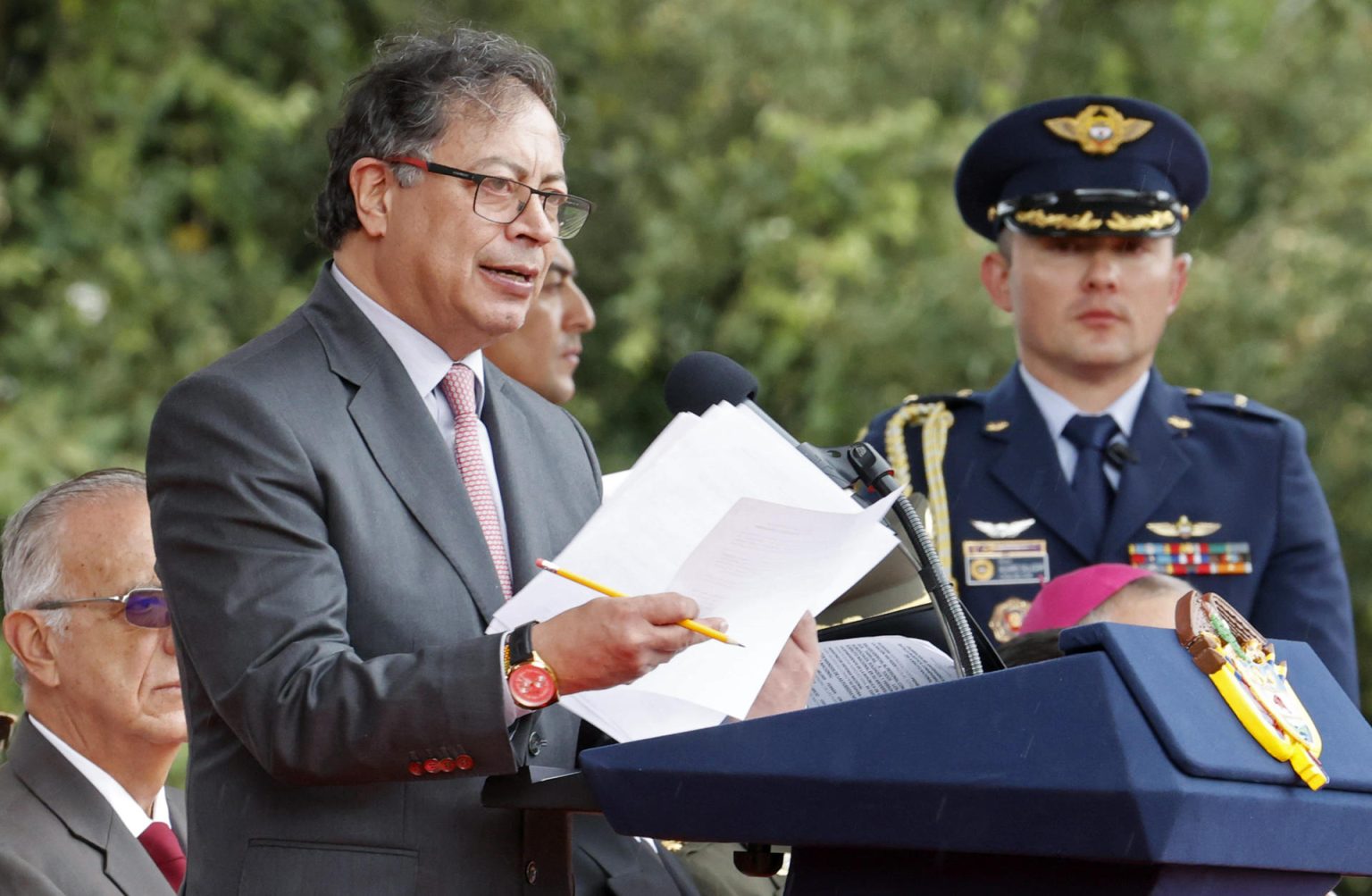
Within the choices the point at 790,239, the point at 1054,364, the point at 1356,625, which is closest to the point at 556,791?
the point at 1054,364

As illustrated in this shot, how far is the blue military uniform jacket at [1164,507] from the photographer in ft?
11.3

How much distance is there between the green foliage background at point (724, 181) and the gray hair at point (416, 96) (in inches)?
178

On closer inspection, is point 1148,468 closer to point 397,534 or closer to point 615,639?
point 397,534

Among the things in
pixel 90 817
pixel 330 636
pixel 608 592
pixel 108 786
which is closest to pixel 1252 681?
pixel 608 592

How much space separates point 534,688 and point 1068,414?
6.64ft

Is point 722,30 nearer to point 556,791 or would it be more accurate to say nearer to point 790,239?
point 790,239

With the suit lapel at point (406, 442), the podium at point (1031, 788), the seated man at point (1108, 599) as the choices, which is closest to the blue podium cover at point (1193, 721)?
the podium at point (1031, 788)

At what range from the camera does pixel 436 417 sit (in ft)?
7.29

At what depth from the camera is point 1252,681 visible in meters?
1.64

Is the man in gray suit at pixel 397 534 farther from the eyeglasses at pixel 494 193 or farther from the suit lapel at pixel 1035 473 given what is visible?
the suit lapel at pixel 1035 473

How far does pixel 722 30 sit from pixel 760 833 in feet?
24.0

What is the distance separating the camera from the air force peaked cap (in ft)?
11.8

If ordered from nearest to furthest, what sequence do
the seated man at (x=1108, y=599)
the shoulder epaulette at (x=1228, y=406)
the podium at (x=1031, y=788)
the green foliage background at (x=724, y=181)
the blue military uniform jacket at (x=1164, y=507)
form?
1. the podium at (x=1031, y=788)
2. the seated man at (x=1108, y=599)
3. the blue military uniform jacket at (x=1164, y=507)
4. the shoulder epaulette at (x=1228, y=406)
5. the green foliage background at (x=724, y=181)

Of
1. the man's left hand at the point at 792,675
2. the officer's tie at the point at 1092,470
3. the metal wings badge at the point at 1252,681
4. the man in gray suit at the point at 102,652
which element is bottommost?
the man in gray suit at the point at 102,652
